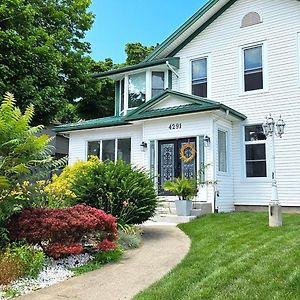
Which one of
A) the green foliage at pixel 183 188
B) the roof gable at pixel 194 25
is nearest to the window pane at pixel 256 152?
the green foliage at pixel 183 188

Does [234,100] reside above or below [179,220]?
above

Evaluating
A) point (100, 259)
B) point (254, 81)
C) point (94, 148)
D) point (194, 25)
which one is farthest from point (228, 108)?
point (100, 259)

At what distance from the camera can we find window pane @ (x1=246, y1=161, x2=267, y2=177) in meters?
13.3

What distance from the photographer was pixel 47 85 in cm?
1716

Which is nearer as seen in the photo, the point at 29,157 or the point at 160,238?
the point at 29,157

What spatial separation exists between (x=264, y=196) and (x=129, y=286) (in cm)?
897

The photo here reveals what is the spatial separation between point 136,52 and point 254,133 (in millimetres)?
19963

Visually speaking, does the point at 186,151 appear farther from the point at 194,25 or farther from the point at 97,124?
the point at 194,25

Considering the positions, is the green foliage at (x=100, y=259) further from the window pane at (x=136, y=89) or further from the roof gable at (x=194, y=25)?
the roof gable at (x=194, y=25)

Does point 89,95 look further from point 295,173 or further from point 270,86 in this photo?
point 295,173

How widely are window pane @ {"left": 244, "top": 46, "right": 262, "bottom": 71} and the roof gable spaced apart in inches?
85.9

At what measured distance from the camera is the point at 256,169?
13492 millimetres

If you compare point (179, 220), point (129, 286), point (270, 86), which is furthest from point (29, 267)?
point (270, 86)

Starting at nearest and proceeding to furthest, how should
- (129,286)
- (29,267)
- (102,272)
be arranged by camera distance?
(129,286) → (29,267) → (102,272)
